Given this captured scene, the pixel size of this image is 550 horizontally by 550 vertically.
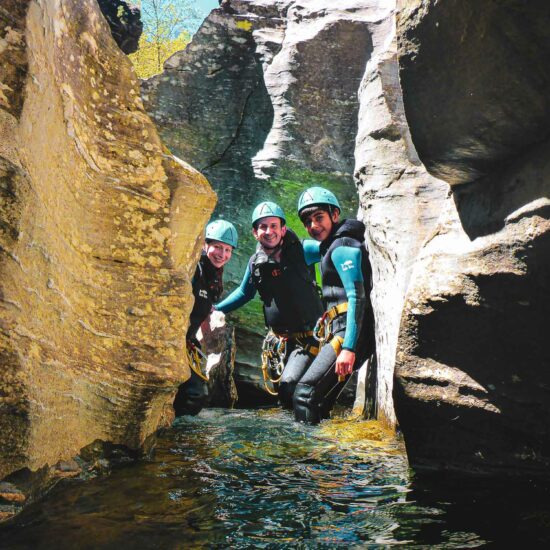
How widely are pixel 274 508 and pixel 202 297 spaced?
15.1 feet

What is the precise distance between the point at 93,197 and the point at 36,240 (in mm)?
845

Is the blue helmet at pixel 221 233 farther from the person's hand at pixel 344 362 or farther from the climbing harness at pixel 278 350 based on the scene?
the person's hand at pixel 344 362

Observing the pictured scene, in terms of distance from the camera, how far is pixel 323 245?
22.7ft

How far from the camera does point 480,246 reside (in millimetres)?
3424

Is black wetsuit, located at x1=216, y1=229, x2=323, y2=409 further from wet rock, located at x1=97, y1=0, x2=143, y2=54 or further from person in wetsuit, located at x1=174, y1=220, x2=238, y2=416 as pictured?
wet rock, located at x1=97, y1=0, x2=143, y2=54

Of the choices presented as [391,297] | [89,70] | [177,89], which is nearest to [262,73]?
[177,89]

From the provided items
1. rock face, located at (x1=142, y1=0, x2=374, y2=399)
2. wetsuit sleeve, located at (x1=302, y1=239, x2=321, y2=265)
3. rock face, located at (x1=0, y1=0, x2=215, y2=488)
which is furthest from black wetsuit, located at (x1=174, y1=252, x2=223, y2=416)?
rock face, located at (x1=142, y1=0, x2=374, y2=399)

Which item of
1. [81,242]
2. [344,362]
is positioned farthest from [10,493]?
[344,362]

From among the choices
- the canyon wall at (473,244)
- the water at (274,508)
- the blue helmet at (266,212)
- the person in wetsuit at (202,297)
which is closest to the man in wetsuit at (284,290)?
the blue helmet at (266,212)

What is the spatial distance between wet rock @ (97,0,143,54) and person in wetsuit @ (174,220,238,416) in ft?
34.6

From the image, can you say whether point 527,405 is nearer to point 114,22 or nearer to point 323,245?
point 323,245

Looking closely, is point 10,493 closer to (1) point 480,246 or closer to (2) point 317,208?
(1) point 480,246

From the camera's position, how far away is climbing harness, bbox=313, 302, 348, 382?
6.55 m

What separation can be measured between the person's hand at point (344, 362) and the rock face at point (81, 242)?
2.30m
